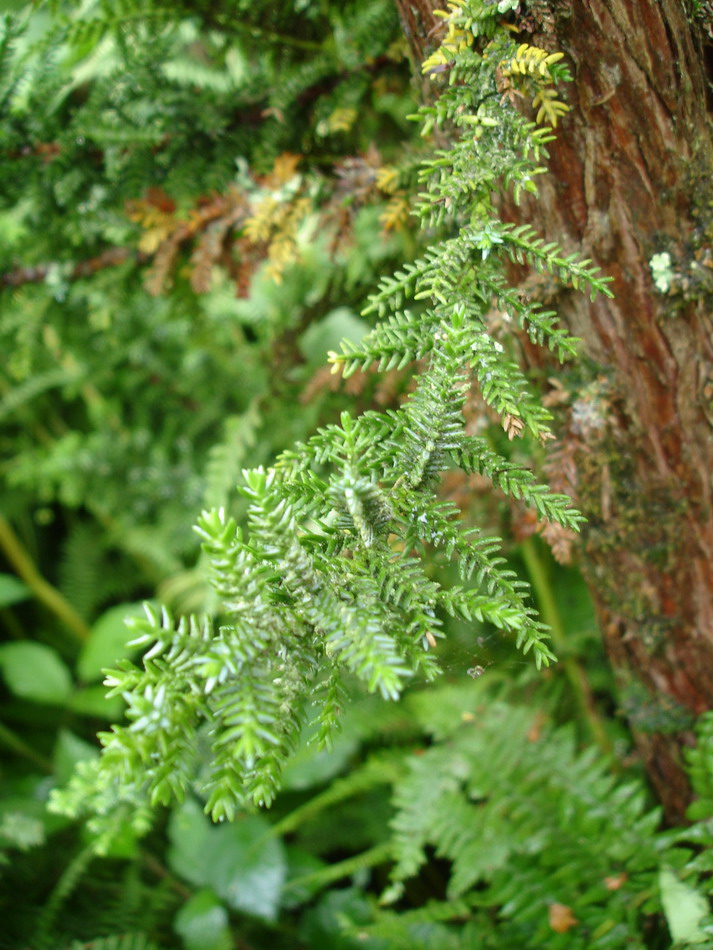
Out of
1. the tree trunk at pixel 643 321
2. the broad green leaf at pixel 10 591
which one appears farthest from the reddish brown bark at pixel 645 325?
the broad green leaf at pixel 10 591

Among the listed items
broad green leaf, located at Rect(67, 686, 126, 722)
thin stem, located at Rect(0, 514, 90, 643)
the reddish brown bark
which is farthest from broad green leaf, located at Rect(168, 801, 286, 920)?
thin stem, located at Rect(0, 514, 90, 643)

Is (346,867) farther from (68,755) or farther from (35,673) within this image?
(35,673)

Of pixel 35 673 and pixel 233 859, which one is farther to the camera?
pixel 35 673

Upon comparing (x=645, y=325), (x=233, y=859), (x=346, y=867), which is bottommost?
(x=346, y=867)

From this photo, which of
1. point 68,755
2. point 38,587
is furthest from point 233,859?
point 38,587

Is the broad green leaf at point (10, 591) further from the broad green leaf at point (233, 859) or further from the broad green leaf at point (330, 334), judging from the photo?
the broad green leaf at point (330, 334)

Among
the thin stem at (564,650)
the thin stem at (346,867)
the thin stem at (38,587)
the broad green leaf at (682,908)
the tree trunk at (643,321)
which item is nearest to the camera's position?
the tree trunk at (643,321)
